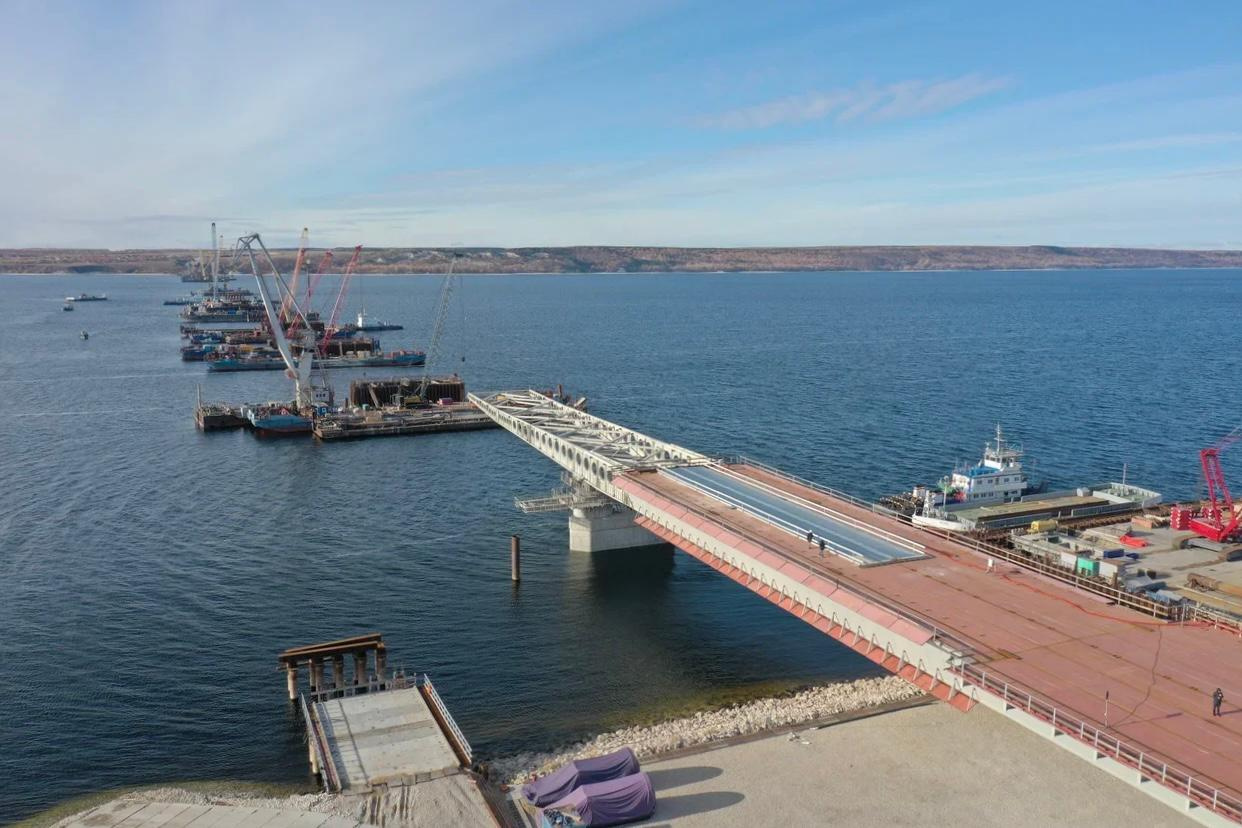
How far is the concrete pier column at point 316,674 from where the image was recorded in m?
47.0

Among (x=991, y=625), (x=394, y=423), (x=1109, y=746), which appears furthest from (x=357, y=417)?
(x=1109, y=746)

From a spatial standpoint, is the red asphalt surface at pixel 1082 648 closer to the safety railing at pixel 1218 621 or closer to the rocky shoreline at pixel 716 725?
the safety railing at pixel 1218 621

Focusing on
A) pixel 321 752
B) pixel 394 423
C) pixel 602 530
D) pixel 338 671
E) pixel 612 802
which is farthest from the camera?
pixel 394 423

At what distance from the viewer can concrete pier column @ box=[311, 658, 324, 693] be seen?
154 ft

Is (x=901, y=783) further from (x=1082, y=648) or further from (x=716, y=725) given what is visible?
(x=716, y=725)

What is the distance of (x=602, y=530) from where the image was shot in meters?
68.4

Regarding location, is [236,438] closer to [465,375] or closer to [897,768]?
[465,375]

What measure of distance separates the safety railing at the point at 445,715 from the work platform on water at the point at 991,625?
14.9m

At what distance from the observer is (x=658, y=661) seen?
53.2 meters

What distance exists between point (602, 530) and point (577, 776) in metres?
32.8

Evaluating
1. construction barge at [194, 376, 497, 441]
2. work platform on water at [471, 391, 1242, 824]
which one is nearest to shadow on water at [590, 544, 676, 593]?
work platform on water at [471, 391, 1242, 824]

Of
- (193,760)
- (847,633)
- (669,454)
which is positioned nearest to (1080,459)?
(669,454)

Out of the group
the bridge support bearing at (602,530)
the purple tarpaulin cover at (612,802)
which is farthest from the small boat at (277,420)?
the purple tarpaulin cover at (612,802)

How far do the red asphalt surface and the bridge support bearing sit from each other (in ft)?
62.4
